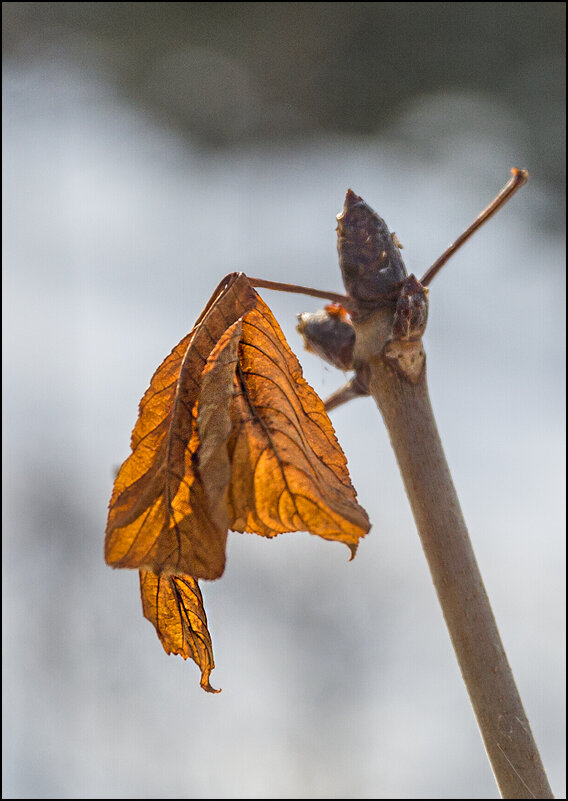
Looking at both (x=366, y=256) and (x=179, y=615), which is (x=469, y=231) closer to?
(x=366, y=256)

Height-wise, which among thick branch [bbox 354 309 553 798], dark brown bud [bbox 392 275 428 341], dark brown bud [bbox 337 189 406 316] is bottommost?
thick branch [bbox 354 309 553 798]

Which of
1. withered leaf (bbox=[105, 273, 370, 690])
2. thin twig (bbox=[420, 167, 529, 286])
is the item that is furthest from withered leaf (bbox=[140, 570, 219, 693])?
thin twig (bbox=[420, 167, 529, 286])

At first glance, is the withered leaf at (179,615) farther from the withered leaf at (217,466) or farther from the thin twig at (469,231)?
the thin twig at (469,231)

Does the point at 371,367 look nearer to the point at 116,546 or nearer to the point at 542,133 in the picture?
the point at 116,546

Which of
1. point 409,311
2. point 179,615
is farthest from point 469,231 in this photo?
point 179,615

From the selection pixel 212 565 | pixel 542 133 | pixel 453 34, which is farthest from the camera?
pixel 542 133

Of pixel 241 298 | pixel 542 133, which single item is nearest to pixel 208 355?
pixel 241 298

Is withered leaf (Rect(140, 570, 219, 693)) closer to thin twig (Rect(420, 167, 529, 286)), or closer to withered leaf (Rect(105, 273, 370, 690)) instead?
withered leaf (Rect(105, 273, 370, 690))
